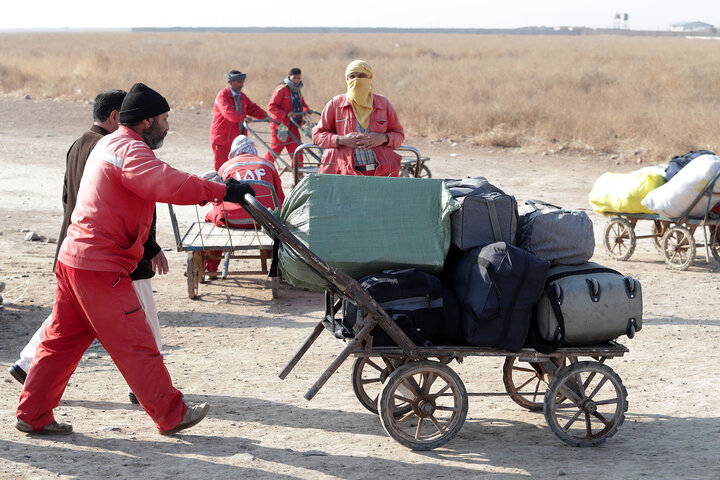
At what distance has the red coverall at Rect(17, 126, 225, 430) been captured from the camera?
4.57 m

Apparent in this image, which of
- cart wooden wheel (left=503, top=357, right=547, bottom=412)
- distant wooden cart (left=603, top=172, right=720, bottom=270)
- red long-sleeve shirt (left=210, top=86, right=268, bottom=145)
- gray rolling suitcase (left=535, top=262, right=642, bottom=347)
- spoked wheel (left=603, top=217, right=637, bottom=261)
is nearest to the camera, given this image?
gray rolling suitcase (left=535, top=262, right=642, bottom=347)

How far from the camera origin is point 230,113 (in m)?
11.9

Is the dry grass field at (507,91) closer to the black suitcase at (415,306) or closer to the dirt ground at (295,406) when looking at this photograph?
the dirt ground at (295,406)

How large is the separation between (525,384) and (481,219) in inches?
50.8

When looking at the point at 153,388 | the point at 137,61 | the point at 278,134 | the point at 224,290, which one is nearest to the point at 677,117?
the point at 278,134

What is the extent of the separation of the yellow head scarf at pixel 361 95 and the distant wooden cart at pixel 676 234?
329 cm

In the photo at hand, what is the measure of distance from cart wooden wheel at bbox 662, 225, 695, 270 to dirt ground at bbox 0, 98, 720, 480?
0.12 metres

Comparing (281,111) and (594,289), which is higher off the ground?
(281,111)

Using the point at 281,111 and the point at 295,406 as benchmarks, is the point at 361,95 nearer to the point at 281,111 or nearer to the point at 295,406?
the point at 295,406

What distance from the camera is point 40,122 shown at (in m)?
22.1

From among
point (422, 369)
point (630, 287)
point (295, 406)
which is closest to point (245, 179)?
point (295, 406)

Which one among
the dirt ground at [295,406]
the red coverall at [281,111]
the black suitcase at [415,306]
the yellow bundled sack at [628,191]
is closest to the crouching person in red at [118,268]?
the dirt ground at [295,406]

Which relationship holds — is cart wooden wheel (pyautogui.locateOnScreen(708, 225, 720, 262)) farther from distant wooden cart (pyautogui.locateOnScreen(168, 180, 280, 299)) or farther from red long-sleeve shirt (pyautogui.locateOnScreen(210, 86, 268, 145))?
red long-sleeve shirt (pyautogui.locateOnScreen(210, 86, 268, 145))

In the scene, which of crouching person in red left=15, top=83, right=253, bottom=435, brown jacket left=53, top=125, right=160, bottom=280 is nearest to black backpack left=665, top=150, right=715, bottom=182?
brown jacket left=53, top=125, right=160, bottom=280
